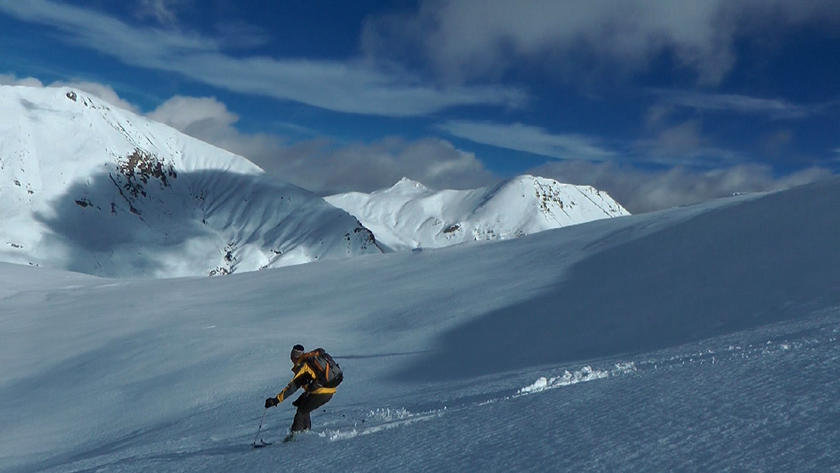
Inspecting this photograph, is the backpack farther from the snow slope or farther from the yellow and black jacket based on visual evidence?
the snow slope

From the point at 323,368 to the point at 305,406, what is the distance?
0.45 meters

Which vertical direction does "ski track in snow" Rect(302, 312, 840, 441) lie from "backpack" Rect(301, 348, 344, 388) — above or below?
below

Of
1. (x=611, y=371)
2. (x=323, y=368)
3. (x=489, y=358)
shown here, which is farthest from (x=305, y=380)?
(x=489, y=358)

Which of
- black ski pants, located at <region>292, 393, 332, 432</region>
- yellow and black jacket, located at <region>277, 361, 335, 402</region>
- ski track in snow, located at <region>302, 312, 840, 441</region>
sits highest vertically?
yellow and black jacket, located at <region>277, 361, 335, 402</region>

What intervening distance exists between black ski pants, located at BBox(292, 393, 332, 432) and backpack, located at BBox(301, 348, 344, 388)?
0.15 metres

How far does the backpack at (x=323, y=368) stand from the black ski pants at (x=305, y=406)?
149 millimetres

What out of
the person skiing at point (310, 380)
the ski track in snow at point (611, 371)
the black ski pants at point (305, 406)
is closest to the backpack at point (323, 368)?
the person skiing at point (310, 380)

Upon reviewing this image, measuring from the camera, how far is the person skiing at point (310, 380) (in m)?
6.45

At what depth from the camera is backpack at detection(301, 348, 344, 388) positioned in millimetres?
6453

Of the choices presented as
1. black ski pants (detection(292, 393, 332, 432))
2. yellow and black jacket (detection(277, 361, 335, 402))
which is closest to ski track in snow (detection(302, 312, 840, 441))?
black ski pants (detection(292, 393, 332, 432))

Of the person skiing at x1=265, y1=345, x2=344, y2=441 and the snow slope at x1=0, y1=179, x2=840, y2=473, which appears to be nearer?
the snow slope at x1=0, y1=179, x2=840, y2=473

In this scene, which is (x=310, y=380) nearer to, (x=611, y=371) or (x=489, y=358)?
(x=611, y=371)

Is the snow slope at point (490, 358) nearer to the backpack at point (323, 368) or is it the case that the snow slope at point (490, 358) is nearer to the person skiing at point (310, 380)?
the person skiing at point (310, 380)

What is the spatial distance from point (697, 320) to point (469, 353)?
370 cm
